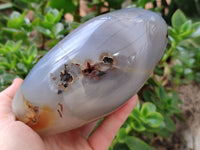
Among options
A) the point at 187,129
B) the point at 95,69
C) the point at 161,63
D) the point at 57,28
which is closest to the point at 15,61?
the point at 57,28

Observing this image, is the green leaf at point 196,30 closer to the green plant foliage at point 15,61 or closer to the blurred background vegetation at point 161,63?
the blurred background vegetation at point 161,63

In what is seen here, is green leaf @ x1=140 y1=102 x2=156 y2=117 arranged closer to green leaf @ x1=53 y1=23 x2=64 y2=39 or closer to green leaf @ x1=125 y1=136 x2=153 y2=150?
green leaf @ x1=125 y1=136 x2=153 y2=150

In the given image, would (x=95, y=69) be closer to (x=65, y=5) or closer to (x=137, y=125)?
(x=137, y=125)

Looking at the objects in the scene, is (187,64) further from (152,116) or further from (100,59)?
(100,59)

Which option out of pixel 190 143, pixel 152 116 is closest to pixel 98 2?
pixel 152 116

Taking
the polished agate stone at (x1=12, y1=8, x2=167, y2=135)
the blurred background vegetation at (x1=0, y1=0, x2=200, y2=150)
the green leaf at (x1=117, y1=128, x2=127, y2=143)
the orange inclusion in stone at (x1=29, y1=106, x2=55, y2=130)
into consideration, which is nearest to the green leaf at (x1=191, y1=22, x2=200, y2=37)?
the blurred background vegetation at (x1=0, y1=0, x2=200, y2=150)

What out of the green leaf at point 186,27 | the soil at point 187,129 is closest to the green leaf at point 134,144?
the soil at point 187,129
